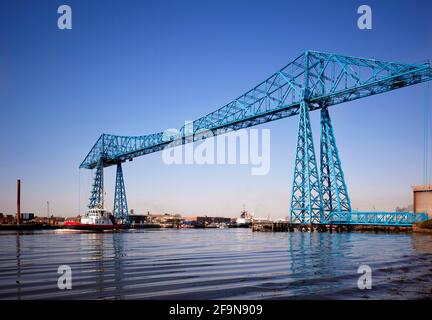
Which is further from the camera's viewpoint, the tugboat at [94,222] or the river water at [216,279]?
the tugboat at [94,222]

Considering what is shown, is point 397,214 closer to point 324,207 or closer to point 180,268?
point 324,207

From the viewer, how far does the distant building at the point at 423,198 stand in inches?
2515

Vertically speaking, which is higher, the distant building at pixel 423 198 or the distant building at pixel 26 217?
the distant building at pixel 423 198

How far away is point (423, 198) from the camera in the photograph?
2549 inches
